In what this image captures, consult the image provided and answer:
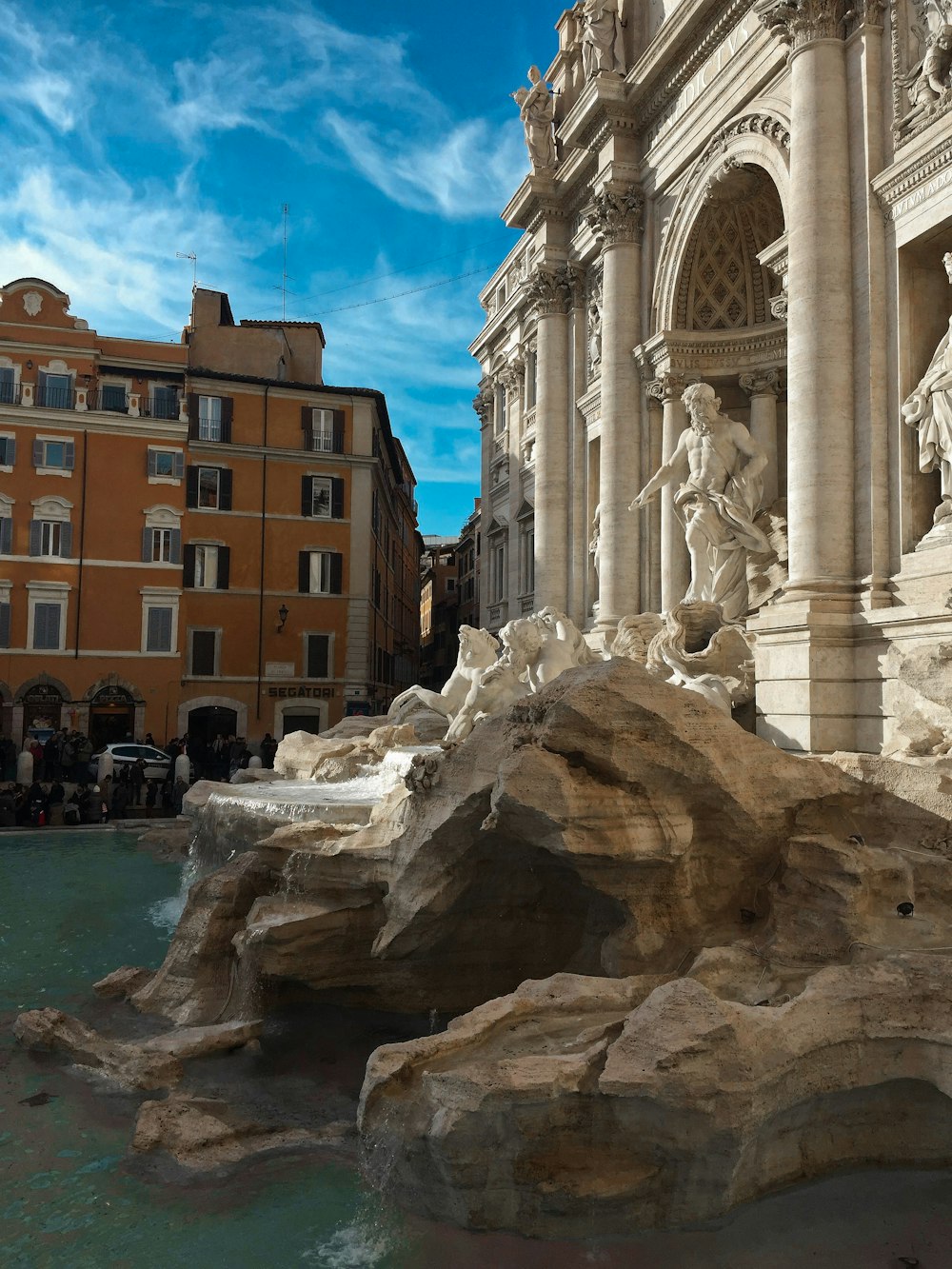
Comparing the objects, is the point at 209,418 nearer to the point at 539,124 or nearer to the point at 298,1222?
the point at 539,124

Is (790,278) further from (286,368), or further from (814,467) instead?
(286,368)

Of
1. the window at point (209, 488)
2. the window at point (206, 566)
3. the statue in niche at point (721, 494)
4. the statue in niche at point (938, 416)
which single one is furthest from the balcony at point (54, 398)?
the statue in niche at point (938, 416)

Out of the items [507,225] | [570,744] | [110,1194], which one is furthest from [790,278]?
[507,225]

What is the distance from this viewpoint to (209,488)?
28.1m

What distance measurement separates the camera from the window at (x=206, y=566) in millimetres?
27688

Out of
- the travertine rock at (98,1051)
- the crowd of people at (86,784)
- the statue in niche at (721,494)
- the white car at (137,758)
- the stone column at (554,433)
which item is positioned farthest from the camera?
the white car at (137,758)

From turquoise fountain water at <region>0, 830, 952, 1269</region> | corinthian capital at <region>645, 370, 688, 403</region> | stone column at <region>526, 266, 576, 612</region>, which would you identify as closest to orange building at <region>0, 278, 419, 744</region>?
stone column at <region>526, 266, 576, 612</region>

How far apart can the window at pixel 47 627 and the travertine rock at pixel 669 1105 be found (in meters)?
23.5

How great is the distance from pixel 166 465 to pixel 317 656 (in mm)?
6823

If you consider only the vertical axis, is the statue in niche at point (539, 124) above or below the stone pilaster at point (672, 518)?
above

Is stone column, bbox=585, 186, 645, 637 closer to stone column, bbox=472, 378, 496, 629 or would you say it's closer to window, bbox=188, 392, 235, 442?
stone column, bbox=472, 378, 496, 629

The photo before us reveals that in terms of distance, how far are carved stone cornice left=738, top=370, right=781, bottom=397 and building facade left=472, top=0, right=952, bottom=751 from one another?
0.03 metres

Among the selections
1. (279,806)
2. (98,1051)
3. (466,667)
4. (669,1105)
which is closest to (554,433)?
(466,667)

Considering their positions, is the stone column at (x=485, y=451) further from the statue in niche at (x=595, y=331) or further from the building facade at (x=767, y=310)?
the statue in niche at (x=595, y=331)
